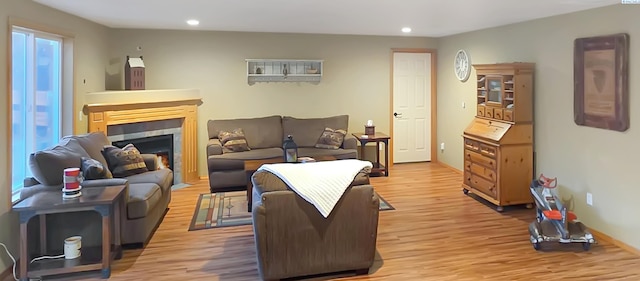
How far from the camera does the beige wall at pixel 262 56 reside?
654cm

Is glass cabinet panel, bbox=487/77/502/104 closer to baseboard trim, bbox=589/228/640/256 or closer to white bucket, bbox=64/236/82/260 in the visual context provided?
baseboard trim, bbox=589/228/640/256

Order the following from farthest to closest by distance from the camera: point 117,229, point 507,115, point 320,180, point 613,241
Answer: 1. point 507,115
2. point 613,241
3. point 117,229
4. point 320,180

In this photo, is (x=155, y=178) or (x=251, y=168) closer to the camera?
(x=155, y=178)

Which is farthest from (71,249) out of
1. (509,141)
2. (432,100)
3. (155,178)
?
(432,100)

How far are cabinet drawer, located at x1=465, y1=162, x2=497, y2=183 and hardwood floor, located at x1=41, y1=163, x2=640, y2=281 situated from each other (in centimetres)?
35

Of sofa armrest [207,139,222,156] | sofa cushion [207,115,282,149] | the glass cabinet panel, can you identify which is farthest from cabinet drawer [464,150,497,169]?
sofa armrest [207,139,222,156]

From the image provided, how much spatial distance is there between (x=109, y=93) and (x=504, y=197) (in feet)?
15.5

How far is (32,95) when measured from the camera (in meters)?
4.16

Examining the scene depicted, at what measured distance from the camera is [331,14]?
4.90 metres

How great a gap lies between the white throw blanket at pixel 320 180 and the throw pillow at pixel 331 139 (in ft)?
10.7

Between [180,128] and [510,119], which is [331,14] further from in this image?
[180,128]

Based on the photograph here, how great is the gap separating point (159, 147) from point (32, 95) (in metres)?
2.21

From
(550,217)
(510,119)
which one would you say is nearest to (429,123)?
(510,119)

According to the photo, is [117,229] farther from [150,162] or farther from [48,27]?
[48,27]
